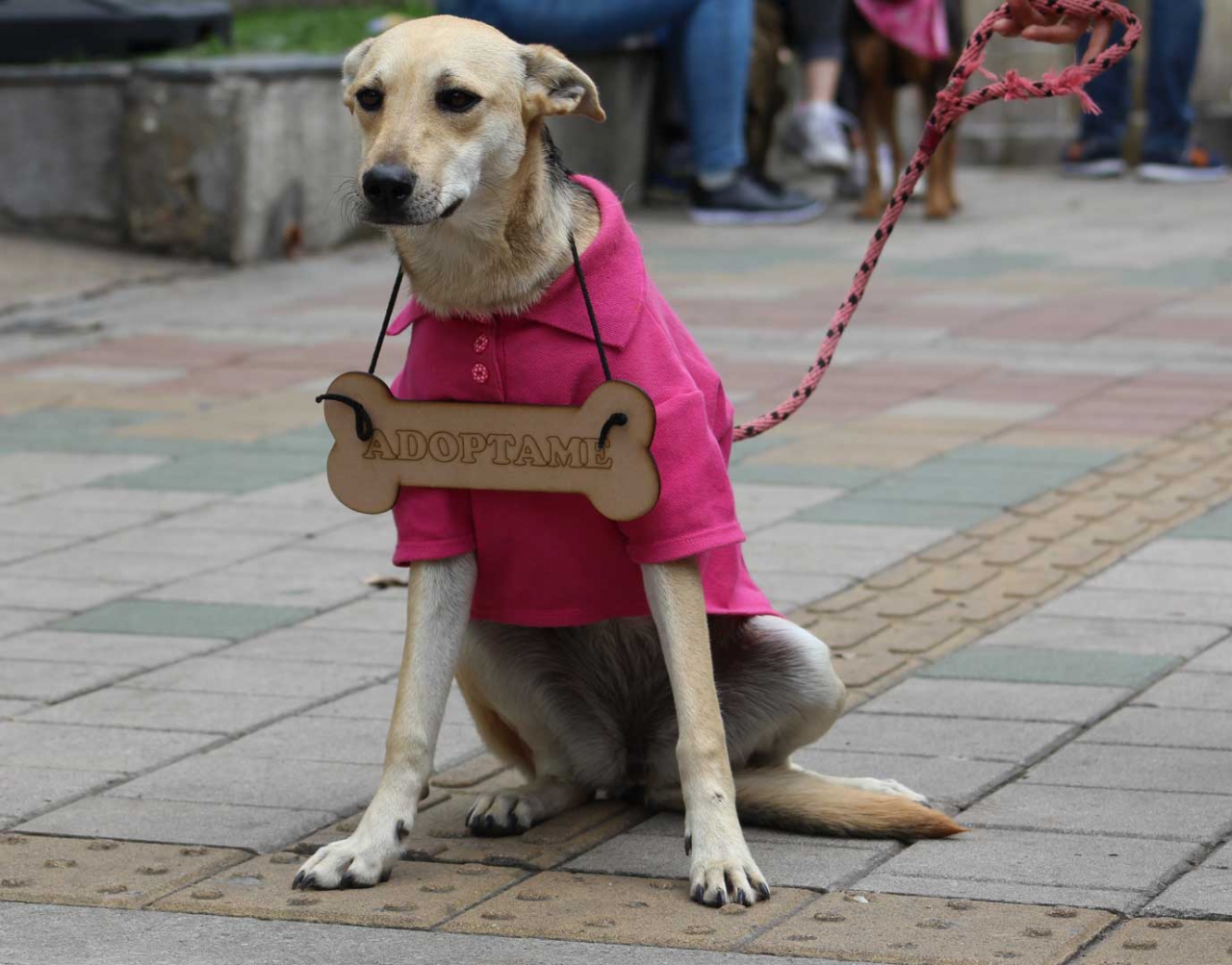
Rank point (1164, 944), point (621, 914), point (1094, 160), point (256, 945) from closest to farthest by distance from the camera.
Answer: point (1164, 944), point (256, 945), point (621, 914), point (1094, 160)

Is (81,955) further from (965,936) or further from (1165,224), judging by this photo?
(1165,224)

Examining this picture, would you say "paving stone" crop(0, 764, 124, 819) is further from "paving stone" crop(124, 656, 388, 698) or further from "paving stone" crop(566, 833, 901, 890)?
"paving stone" crop(566, 833, 901, 890)

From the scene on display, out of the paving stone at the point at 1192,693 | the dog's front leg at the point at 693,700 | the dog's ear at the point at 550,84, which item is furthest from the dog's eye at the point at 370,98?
the paving stone at the point at 1192,693

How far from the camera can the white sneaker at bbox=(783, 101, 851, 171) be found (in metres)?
12.9

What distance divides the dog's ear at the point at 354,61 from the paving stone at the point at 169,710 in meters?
1.39

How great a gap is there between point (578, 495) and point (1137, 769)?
3.95 feet

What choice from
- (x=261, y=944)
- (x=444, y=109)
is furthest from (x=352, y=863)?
(x=444, y=109)

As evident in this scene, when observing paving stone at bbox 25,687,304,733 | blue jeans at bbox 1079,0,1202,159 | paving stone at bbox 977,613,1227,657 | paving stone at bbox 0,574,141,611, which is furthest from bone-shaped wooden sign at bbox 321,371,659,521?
blue jeans at bbox 1079,0,1202,159

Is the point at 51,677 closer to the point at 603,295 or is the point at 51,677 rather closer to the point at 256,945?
the point at 256,945

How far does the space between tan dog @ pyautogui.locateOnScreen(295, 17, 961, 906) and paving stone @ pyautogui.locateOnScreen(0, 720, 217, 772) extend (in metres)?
0.69

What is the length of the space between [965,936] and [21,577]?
10.7ft

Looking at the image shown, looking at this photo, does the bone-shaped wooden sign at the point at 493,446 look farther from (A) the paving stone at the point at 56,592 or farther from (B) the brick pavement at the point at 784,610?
(A) the paving stone at the point at 56,592

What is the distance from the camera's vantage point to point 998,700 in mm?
4520

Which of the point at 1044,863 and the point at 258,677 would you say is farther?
the point at 258,677
